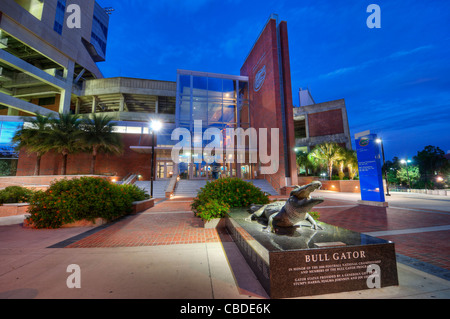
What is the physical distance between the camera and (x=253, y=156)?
92.4ft

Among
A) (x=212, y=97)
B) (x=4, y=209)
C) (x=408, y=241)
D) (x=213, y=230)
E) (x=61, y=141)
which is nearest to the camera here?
(x=408, y=241)

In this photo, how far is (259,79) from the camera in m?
27.5

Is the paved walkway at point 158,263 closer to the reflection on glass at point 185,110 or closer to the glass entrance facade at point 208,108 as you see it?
the glass entrance facade at point 208,108

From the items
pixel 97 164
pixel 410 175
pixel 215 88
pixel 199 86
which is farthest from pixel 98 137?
pixel 410 175

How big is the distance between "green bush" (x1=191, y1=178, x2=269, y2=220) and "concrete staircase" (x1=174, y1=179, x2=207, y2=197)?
464 inches

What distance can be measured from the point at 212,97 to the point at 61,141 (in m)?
21.5

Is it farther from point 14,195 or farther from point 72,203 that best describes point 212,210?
point 14,195

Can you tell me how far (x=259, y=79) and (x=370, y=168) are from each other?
20.6 meters

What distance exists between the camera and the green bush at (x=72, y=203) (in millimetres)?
6746

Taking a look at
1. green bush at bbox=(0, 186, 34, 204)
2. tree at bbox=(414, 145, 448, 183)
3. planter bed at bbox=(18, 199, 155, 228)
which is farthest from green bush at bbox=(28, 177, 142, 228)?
tree at bbox=(414, 145, 448, 183)

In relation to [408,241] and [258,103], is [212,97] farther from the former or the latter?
[408,241]

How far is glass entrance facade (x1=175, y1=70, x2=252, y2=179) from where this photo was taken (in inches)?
1101

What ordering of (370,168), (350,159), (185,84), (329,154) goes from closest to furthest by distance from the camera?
(370,168) < (329,154) < (350,159) < (185,84)
